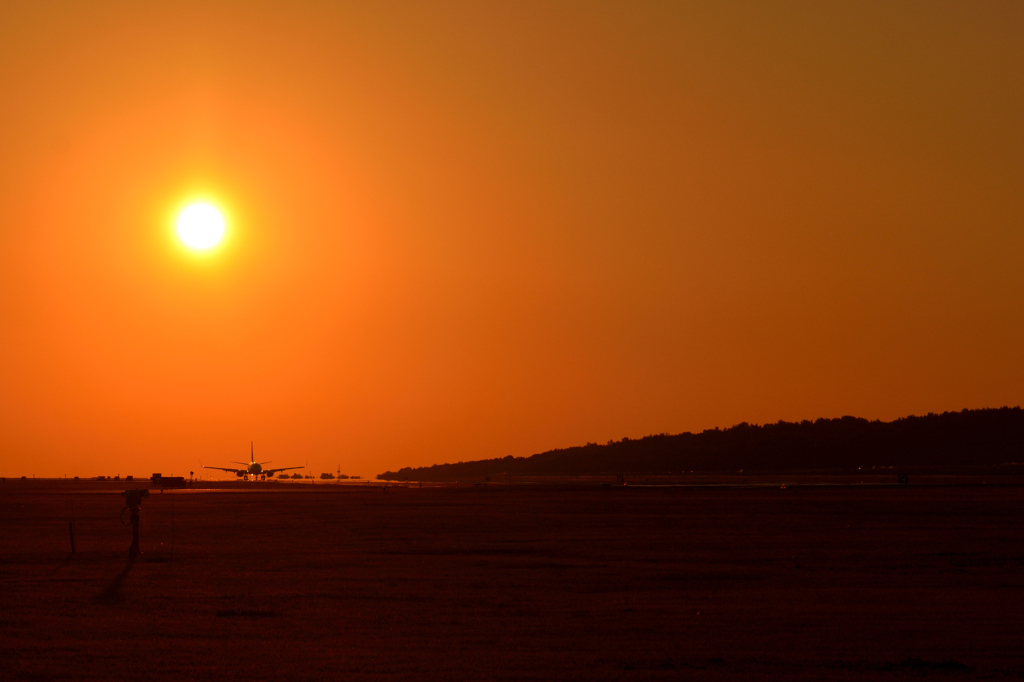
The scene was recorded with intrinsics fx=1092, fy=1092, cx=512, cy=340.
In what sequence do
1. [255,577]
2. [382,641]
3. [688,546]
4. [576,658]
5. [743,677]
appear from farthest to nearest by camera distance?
[688,546] < [255,577] < [382,641] < [576,658] < [743,677]

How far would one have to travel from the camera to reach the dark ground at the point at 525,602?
17.3 metres

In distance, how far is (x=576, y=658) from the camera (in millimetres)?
17641

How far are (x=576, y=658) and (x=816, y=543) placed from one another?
72.7ft

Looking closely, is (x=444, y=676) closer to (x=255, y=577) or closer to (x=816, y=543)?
(x=255, y=577)

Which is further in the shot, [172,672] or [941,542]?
[941,542]

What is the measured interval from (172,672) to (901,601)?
1531 cm

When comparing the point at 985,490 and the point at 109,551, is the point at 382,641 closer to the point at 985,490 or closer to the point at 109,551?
the point at 109,551

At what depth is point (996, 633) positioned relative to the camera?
19.6 m

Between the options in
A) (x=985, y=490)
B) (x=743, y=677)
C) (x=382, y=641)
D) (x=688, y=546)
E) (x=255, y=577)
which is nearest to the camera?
(x=743, y=677)

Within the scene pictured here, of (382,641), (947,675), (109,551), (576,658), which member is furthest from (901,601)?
(109,551)

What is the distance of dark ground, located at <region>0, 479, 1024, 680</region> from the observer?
17.3m

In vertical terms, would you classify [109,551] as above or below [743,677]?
above

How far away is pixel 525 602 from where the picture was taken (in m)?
24.0

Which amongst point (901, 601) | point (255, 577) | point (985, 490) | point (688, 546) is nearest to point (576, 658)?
point (901, 601)
